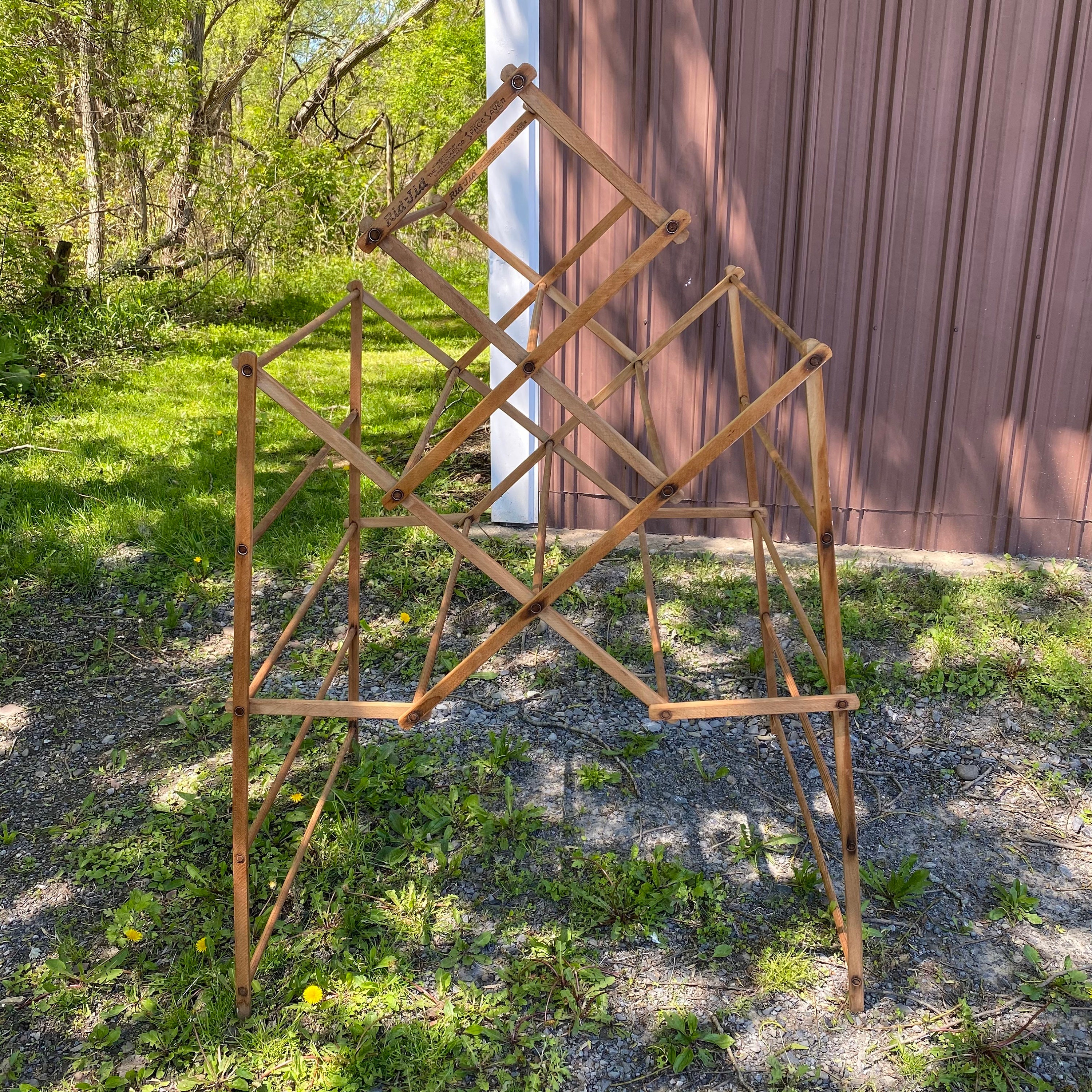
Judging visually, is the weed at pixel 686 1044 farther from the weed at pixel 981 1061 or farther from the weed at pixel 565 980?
the weed at pixel 981 1061

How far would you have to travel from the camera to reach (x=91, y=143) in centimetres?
726

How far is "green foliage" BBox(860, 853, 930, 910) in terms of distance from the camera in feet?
7.33

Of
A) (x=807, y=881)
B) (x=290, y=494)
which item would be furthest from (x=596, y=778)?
(x=290, y=494)

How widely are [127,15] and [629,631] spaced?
22.5 ft

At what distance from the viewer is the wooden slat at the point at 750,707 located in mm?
1789

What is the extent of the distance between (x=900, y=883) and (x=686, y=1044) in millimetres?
681

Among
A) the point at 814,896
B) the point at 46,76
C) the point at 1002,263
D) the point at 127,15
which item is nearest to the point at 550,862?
the point at 814,896

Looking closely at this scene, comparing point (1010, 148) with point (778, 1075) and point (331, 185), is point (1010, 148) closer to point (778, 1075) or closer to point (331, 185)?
point (778, 1075)

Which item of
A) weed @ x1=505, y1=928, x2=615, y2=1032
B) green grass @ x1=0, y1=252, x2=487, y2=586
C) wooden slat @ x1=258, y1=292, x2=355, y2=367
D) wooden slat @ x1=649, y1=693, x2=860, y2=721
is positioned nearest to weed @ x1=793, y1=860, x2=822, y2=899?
weed @ x1=505, y1=928, x2=615, y2=1032

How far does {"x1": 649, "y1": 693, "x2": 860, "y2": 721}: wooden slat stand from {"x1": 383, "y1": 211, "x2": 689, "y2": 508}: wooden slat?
0.61m

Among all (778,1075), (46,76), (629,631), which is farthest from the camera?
(46,76)

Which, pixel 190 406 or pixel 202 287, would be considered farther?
pixel 202 287

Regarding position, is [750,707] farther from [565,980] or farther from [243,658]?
[243,658]

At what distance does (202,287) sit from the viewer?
26.6ft
